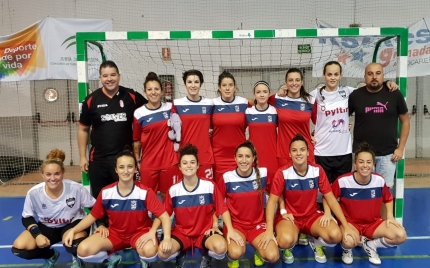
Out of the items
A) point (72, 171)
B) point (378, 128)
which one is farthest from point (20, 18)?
point (378, 128)

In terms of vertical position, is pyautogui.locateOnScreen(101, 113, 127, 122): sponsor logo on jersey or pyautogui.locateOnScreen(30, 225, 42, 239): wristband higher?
pyautogui.locateOnScreen(101, 113, 127, 122): sponsor logo on jersey

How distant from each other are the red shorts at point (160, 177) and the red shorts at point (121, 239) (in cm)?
46

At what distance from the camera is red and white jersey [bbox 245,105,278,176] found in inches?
137

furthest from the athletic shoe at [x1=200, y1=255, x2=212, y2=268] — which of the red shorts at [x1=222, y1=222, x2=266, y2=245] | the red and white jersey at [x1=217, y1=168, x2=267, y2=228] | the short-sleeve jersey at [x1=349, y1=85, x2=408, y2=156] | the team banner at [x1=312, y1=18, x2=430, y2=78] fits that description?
the team banner at [x1=312, y1=18, x2=430, y2=78]

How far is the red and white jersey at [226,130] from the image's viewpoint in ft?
11.4

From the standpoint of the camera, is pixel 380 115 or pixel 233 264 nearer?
pixel 233 264

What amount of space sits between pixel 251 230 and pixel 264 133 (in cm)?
97

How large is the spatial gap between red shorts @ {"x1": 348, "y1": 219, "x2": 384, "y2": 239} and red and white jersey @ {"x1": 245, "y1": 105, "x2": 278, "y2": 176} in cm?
97

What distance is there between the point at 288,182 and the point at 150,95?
1.57 metres

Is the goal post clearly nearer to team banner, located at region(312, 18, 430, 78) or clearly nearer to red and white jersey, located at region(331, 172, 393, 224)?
red and white jersey, located at region(331, 172, 393, 224)

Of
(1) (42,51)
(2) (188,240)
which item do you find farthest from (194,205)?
(1) (42,51)

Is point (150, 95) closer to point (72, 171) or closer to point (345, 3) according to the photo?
point (72, 171)

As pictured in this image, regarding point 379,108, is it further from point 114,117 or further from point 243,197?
point 114,117

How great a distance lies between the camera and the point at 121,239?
3.10m
